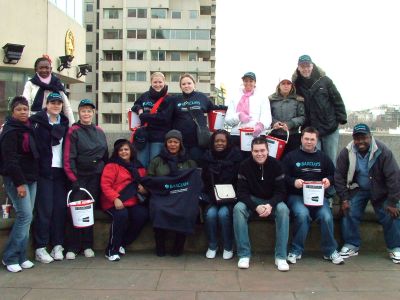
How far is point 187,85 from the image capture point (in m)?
6.93

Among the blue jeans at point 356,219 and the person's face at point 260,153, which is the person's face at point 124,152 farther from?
the blue jeans at point 356,219

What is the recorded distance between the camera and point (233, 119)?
6926 millimetres

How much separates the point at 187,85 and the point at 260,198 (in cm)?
205

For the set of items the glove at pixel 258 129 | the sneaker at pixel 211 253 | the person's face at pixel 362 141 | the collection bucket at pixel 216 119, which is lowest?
the sneaker at pixel 211 253

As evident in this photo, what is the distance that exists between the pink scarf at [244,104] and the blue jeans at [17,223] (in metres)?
3.15

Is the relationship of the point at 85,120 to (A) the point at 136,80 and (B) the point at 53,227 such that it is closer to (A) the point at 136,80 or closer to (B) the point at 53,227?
(B) the point at 53,227

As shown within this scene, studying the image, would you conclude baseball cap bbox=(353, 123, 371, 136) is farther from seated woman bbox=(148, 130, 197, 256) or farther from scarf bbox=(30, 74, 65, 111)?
scarf bbox=(30, 74, 65, 111)

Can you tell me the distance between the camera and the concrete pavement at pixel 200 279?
15.8 feet

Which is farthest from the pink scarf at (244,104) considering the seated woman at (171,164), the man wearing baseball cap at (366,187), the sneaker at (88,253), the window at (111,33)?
the window at (111,33)

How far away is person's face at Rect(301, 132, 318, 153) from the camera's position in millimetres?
6176

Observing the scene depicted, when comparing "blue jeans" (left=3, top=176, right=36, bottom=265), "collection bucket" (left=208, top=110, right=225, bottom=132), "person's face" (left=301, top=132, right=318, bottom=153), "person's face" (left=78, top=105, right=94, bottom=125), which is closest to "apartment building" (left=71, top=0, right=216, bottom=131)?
"collection bucket" (left=208, top=110, right=225, bottom=132)

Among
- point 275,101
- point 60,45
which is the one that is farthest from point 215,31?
point 275,101

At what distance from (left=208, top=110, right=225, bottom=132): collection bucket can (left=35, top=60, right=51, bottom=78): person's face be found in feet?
8.02

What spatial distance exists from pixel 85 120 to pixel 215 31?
78.2 m
